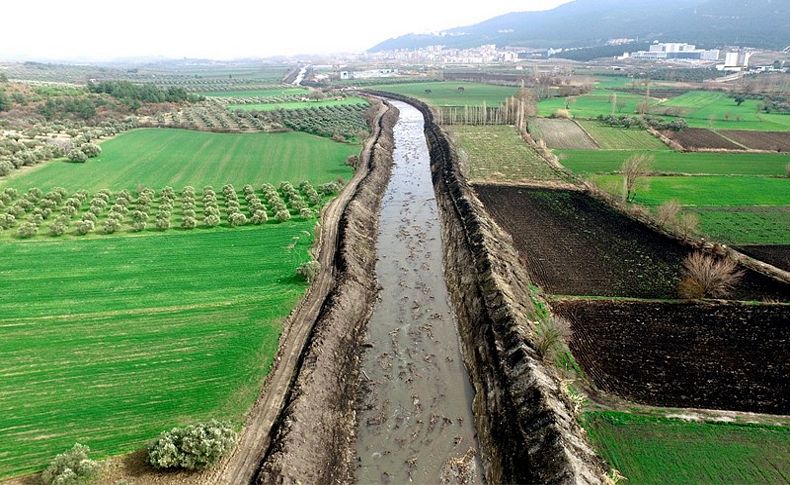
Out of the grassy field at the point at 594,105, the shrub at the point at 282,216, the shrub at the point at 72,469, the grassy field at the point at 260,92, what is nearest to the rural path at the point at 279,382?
the shrub at the point at 72,469

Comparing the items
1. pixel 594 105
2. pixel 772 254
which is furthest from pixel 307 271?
pixel 594 105

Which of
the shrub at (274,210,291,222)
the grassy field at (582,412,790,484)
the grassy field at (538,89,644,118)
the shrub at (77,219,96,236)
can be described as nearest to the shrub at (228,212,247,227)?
the shrub at (274,210,291,222)

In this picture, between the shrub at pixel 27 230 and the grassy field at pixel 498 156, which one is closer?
the shrub at pixel 27 230

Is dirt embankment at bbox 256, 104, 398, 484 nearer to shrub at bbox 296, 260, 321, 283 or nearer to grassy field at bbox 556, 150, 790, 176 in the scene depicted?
shrub at bbox 296, 260, 321, 283

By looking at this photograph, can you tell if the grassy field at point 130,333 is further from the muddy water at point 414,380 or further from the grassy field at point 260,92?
the grassy field at point 260,92

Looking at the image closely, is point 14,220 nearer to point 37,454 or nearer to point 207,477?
point 37,454
